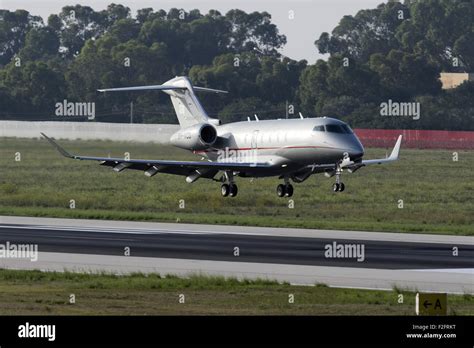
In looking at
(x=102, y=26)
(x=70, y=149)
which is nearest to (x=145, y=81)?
(x=102, y=26)

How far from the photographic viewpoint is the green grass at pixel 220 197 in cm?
5541

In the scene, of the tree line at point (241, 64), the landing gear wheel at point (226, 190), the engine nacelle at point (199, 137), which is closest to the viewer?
the engine nacelle at point (199, 137)

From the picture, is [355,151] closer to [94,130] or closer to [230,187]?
[230,187]

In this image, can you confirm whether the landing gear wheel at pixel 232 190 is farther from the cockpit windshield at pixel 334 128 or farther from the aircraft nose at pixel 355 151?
the aircraft nose at pixel 355 151

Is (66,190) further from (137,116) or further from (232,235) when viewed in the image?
(137,116)

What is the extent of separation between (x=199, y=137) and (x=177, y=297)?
27564 millimetres

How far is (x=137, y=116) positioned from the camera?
11725 cm

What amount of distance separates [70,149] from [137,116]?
134 ft

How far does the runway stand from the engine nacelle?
5532 mm

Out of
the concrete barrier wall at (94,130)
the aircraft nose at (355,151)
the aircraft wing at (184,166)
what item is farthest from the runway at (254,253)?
the concrete barrier wall at (94,130)

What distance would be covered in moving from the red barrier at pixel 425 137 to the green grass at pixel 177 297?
75.0m

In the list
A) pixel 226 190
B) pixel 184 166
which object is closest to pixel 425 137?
pixel 226 190

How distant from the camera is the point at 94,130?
80.7 metres

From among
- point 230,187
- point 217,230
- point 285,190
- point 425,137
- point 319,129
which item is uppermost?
point 425,137
